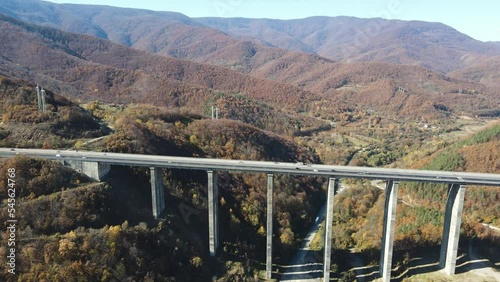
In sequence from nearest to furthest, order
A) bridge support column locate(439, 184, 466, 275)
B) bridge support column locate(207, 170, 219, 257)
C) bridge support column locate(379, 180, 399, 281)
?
bridge support column locate(439, 184, 466, 275) → bridge support column locate(379, 180, 399, 281) → bridge support column locate(207, 170, 219, 257)

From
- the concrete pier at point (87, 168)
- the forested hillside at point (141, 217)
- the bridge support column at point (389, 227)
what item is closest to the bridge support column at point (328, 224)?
the bridge support column at point (389, 227)

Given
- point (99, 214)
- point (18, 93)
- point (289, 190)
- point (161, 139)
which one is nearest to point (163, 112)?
point (161, 139)

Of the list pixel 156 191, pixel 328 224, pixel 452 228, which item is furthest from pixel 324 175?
pixel 156 191

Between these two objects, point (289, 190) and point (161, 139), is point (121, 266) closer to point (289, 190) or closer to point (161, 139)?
point (161, 139)

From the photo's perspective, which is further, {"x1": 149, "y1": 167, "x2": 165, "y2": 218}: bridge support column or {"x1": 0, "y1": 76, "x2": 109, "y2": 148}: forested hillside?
{"x1": 0, "y1": 76, "x2": 109, "y2": 148}: forested hillside

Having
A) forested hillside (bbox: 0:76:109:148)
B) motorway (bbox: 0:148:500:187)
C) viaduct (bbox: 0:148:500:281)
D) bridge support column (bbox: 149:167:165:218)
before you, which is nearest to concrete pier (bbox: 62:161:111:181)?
viaduct (bbox: 0:148:500:281)

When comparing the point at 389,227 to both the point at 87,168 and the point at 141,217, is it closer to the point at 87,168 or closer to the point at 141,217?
the point at 141,217

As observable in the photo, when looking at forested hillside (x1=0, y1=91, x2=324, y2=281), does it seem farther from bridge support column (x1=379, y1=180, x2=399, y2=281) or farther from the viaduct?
bridge support column (x1=379, y1=180, x2=399, y2=281)
